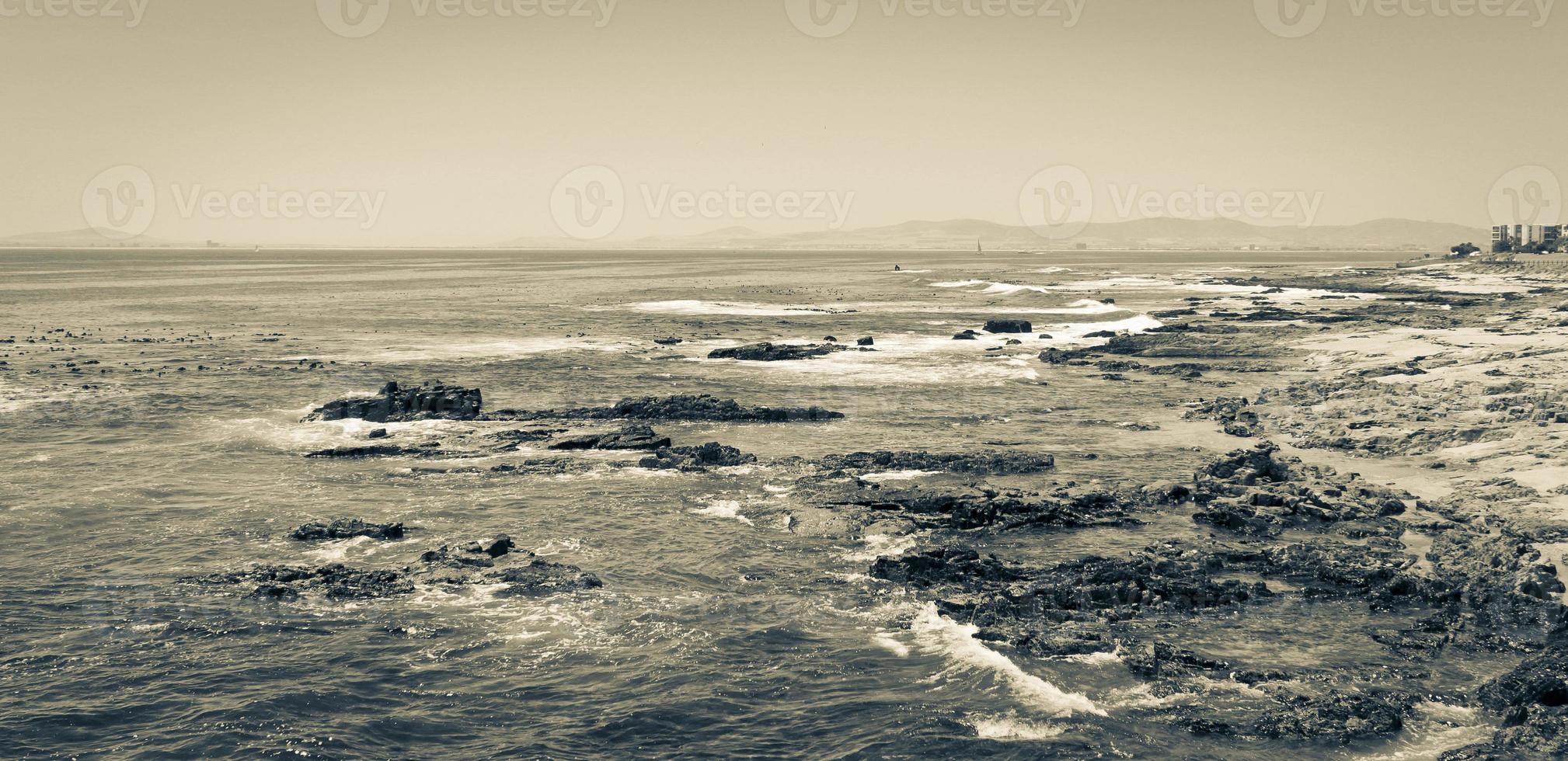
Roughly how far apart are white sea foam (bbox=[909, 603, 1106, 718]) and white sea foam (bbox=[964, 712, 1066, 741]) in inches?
16.6

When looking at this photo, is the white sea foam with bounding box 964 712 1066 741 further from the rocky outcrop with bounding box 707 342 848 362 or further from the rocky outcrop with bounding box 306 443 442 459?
the rocky outcrop with bounding box 707 342 848 362

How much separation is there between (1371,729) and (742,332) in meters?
61.7

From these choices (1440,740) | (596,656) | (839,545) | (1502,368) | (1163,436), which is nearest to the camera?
(1440,740)

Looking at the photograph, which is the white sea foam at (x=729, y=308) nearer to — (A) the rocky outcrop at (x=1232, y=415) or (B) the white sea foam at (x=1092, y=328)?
(B) the white sea foam at (x=1092, y=328)

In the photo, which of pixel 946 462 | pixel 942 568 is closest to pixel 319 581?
pixel 942 568

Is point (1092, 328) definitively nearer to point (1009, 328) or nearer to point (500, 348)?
point (1009, 328)

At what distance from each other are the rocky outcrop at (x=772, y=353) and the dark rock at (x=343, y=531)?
33.7 meters

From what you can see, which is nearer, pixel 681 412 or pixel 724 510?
pixel 724 510

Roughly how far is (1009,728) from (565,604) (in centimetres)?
872

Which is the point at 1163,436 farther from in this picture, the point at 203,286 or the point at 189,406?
the point at 203,286

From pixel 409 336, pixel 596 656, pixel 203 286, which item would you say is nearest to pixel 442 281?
pixel 203 286

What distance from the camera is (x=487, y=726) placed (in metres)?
15.1

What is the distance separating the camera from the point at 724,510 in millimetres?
26156

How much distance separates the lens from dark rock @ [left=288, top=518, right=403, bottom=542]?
931 inches
